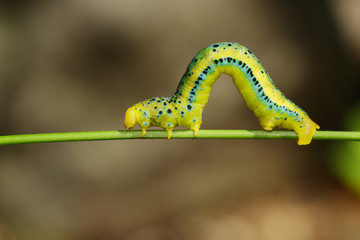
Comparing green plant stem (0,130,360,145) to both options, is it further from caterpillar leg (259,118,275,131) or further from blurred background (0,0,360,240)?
blurred background (0,0,360,240)

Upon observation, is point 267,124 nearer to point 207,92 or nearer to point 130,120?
point 207,92

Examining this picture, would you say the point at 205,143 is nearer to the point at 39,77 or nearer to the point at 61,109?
the point at 61,109

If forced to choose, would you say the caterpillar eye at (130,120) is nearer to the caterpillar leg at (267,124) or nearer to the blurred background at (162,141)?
the caterpillar leg at (267,124)

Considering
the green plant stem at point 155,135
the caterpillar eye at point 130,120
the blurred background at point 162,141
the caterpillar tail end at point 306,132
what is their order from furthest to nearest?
the blurred background at point 162,141, the caterpillar eye at point 130,120, the caterpillar tail end at point 306,132, the green plant stem at point 155,135

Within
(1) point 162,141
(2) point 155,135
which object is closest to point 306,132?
(2) point 155,135

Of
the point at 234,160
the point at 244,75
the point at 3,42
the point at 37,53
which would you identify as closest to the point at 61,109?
the point at 37,53

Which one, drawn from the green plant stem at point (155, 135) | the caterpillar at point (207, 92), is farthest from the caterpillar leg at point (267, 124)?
the green plant stem at point (155, 135)
